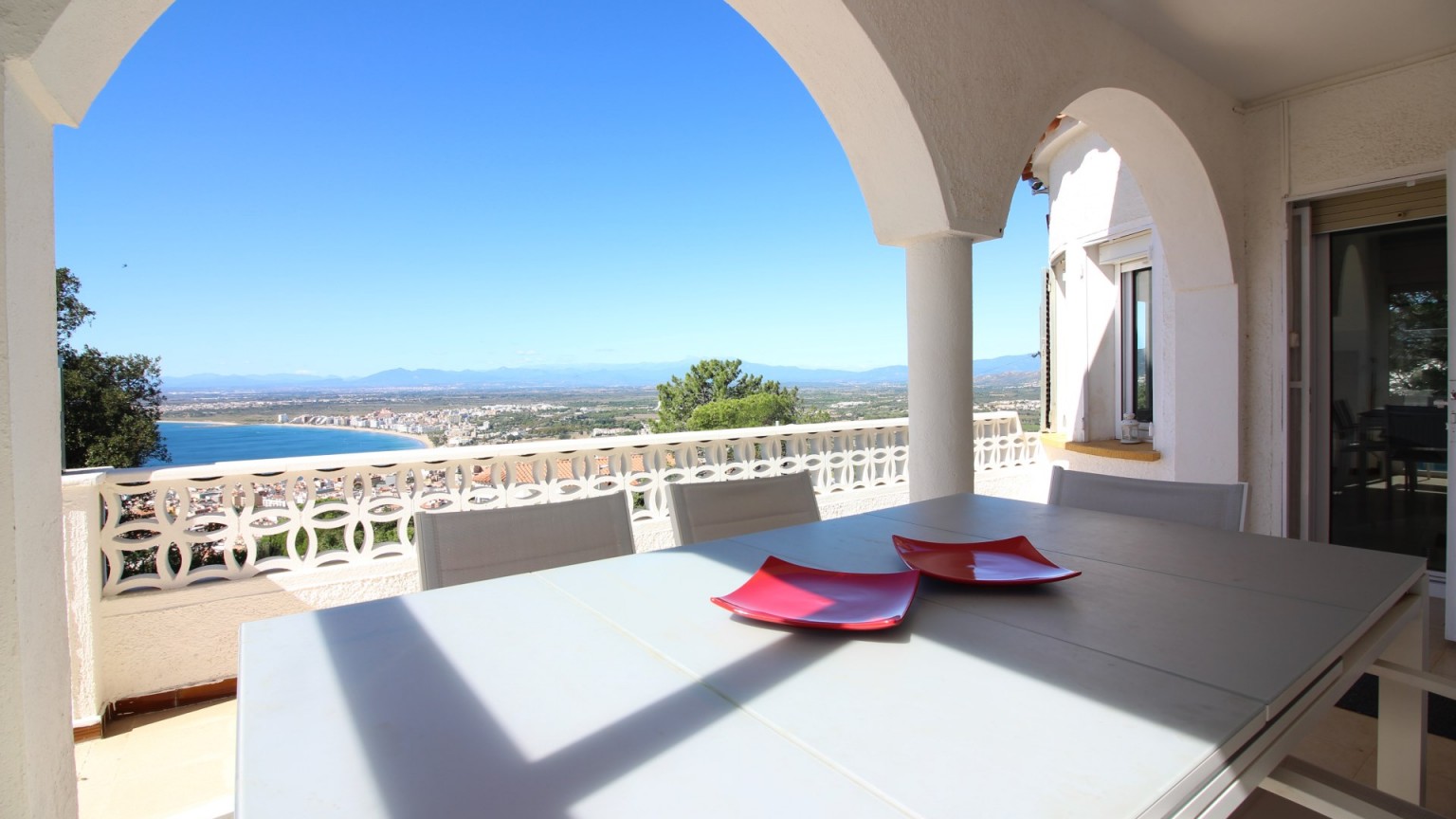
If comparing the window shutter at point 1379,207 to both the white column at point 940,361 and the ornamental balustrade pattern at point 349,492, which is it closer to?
the white column at point 940,361

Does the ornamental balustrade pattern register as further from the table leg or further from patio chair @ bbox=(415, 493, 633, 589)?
the table leg

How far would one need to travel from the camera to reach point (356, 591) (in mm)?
2848

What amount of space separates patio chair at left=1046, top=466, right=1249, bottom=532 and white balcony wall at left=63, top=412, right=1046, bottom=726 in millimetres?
2016

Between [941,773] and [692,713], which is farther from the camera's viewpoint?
[692,713]

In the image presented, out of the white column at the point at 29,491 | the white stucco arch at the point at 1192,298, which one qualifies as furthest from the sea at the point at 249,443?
the white stucco arch at the point at 1192,298

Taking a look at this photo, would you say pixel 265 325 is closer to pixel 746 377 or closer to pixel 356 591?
pixel 746 377

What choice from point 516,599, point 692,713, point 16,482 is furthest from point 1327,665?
point 16,482

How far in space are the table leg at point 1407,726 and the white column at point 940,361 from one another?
1313mm

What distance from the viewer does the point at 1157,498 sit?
1.94m

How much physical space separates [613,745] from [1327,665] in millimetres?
967

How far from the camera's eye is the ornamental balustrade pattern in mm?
2500

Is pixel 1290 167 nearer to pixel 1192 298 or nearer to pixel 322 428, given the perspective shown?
pixel 1192 298

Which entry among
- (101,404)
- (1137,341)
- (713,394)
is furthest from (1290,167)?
(713,394)

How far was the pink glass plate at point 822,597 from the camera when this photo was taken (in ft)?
3.18
